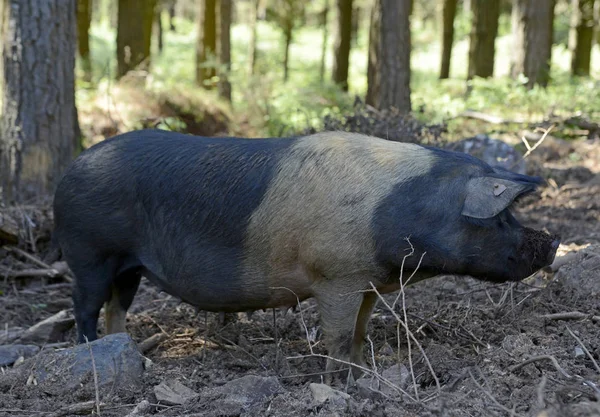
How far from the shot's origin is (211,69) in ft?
56.8

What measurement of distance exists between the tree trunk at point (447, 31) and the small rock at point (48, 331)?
18.6 metres

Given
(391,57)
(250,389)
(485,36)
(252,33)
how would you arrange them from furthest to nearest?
(485,36)
(252,33)
(391,57)
(250,389)

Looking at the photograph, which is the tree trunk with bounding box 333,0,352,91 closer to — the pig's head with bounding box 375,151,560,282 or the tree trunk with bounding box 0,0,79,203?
the tree trunk with bounding box 0,0,79,203

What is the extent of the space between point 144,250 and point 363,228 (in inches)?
57.3

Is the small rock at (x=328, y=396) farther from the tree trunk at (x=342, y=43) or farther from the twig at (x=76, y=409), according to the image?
the tree trunk at (x=342, y=43)

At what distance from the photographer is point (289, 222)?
181 inches

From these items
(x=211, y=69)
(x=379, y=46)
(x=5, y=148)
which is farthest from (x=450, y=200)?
(x=211, y=69)

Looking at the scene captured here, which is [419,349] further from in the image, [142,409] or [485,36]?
[485,36]

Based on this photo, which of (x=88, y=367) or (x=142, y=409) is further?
(x=88, y=367)

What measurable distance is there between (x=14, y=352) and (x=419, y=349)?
256cm

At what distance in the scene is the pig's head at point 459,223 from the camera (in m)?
4.35

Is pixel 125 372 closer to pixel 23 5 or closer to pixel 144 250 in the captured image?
pixel 144 250

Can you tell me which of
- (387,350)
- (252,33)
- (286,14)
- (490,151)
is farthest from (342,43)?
(387,350)

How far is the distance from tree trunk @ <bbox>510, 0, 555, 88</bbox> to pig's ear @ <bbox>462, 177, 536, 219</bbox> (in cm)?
1151
